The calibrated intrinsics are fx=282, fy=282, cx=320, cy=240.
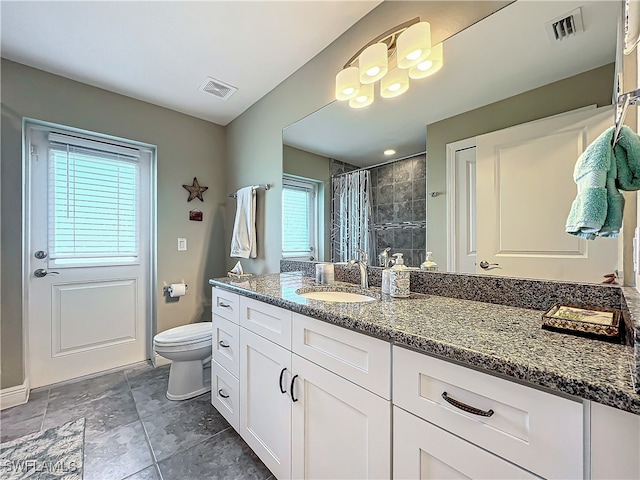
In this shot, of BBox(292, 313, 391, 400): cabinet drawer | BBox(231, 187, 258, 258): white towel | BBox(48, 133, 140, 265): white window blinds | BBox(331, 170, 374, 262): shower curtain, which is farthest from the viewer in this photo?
BBox(231, 187, 258, 258): white towel

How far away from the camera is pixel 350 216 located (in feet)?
5.82

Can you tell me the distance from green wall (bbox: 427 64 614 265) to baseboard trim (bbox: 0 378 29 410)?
281 cm

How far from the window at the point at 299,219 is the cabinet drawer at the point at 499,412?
1337mm

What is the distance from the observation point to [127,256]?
2.52 m

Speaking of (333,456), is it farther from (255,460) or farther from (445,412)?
(255,460)

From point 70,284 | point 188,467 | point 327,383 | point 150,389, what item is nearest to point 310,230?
point 327,383

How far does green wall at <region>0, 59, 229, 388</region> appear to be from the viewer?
191 centimetres

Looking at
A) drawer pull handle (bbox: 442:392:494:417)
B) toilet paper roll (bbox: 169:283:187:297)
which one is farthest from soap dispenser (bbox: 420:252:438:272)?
toilet paper roll (bbox: 169:283:187:297)

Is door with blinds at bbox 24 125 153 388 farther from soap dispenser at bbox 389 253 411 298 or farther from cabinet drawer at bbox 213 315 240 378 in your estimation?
soap dispenser at bbox 389 253 411 298

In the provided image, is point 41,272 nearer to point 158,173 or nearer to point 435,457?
point 158,173

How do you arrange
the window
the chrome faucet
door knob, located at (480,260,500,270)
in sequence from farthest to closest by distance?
the window, the chrome faucet, door knob, located at (480,260,500,270)

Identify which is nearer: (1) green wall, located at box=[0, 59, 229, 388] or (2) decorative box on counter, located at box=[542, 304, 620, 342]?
(2) decorative box on counter, located at box=[542, 304, 620, 342]

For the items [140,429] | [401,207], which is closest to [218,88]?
[401,207]

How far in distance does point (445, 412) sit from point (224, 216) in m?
2.74
